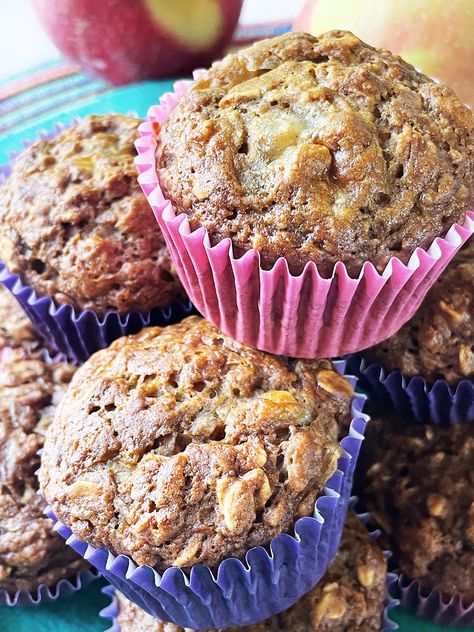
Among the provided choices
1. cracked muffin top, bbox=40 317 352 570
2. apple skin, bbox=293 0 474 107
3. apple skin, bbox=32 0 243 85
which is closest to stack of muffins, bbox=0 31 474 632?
cracked muffin top, bbox=40 317 352 570

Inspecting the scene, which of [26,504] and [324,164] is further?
[26,504]

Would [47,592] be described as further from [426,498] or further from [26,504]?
[426,498]

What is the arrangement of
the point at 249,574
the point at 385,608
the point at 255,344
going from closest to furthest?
the point at 249,574 → the point at 255,344 → the point at 385,608

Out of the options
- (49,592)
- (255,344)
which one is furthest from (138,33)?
(49,592)

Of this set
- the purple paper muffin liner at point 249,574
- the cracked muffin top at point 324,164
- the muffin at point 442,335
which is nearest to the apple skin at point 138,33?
the cracked muffin top at point 324,164

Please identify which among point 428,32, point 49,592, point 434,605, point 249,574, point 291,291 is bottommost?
point 49,592

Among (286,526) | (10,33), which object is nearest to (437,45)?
(286,526)
